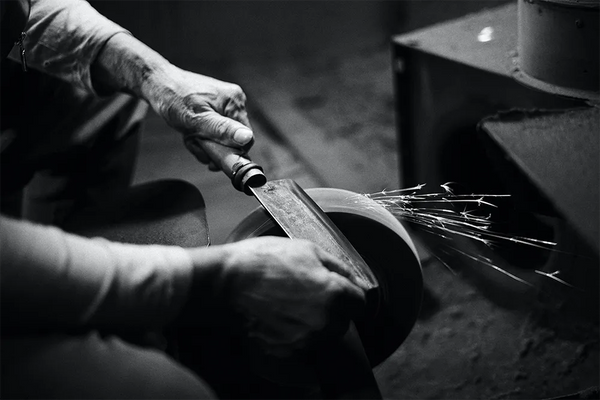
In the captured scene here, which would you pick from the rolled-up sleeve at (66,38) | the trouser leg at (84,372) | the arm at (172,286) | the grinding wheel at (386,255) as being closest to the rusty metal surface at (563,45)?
the grinding wheel at (386,255)

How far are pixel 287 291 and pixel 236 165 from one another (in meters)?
0.43

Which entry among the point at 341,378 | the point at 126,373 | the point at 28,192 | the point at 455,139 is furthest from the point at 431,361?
the point at 28,192

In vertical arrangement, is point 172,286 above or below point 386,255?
above

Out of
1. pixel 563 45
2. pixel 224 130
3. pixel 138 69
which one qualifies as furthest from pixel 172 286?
pixel 563 45

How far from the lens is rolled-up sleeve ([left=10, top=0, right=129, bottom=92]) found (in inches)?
60.3

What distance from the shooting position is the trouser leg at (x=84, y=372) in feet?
2.69

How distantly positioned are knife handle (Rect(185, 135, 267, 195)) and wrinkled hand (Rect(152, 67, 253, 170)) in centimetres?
3

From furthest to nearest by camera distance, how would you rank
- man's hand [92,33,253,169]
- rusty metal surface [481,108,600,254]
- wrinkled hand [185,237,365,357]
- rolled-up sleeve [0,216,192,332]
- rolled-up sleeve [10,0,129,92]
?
rolled-up sleeve [10,0,129,92]
man's hand [92,33,253,169]
rusty metal surface [481,108,600,254]
wrinkled hand [185,237,365,357]
rolled-up sleeve [0,216,192,332]

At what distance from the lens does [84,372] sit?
0.84 metres

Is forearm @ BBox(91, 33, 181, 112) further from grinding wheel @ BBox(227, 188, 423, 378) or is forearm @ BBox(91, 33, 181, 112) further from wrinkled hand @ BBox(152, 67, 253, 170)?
grinding wheel @ BBox(227, 188, 423, 378)

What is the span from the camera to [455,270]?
2129mm

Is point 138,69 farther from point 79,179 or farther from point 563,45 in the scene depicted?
point 563,45

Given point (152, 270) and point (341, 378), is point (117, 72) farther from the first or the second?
point (341, 378)

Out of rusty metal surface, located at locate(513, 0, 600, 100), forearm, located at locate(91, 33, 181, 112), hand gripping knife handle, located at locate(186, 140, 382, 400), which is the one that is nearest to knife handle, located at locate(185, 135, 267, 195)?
hand gripping knife handle, located at locate(186, 140, 382, 400)
